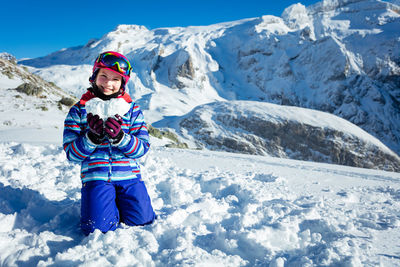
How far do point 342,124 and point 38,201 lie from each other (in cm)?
2620

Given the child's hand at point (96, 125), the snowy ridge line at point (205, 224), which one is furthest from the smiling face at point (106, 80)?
the snowy ridge line at point (205, 224)

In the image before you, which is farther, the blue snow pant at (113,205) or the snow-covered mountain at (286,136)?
the snow-covered mountain at (286,136)

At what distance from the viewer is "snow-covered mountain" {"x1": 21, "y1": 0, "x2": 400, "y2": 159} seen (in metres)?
49.9

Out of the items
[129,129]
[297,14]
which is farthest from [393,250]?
[297,14]

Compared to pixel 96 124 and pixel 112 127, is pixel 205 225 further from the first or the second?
pixel 96 124

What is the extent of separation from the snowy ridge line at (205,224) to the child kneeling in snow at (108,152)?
0.21m

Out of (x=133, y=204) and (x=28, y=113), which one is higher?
(x=28, y=113)

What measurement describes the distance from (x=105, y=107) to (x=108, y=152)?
50cm

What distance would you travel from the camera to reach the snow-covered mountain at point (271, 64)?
49875mm

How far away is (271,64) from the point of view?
7031cm

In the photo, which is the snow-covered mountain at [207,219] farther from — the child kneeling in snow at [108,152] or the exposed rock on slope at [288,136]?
the exposed rock on slope at [288,136]

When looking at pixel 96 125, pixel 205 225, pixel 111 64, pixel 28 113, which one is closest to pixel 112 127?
pixel 96 125

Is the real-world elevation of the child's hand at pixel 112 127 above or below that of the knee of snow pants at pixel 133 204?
above

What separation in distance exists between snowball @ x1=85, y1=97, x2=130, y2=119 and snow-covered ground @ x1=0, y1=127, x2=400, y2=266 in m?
1.02
